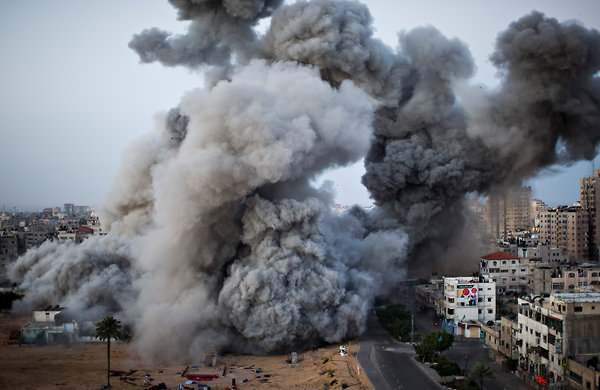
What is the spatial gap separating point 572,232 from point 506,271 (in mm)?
22778

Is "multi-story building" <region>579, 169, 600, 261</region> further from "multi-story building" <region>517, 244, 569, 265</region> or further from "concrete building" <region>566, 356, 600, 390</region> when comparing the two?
"concrete building" <region>566, 356, 600, 390</region>

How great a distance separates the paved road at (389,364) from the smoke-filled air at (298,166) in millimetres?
1540

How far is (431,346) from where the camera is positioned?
28.2 m

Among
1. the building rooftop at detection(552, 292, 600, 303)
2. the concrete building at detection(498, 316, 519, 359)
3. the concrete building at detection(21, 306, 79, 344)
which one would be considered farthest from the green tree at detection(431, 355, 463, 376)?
the concrete building at detection(21, 306, 79, 344)

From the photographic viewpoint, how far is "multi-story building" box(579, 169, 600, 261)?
62500 millimetres

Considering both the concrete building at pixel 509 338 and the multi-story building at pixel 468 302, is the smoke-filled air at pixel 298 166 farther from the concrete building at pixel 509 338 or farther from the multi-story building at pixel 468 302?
the concrete building at pixel 509 338

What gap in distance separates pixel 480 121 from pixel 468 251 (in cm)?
1214

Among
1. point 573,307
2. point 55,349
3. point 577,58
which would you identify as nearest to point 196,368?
point 55,349

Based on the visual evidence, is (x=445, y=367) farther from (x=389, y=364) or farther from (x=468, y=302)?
(x=468, y=302)

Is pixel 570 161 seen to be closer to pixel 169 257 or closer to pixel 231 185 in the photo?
pixel 231 185

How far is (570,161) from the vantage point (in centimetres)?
4200

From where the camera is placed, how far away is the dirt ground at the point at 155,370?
26.1m

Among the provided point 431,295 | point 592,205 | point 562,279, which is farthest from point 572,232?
point 431,295

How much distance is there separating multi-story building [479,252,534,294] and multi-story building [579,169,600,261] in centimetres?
1868
